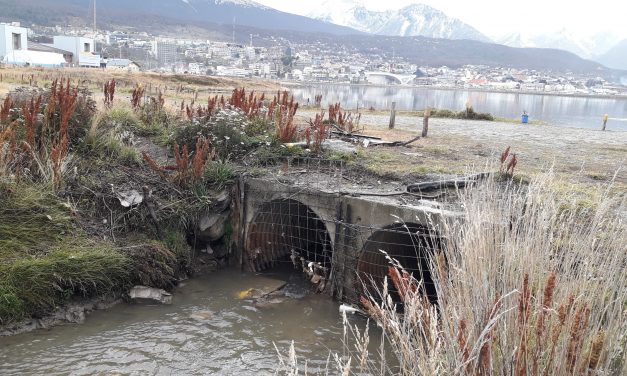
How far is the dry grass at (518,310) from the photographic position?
254 centimetres

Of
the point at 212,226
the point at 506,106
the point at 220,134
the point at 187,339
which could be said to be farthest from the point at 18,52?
the point at 187,339

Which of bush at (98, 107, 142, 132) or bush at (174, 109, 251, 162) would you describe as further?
bush at (98, 107, 142, 132)

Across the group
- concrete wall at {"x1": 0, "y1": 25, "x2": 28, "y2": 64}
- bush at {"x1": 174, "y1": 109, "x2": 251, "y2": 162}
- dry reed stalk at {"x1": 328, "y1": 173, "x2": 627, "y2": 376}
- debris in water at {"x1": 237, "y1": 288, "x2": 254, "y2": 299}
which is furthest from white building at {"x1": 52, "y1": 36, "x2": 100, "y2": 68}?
dry reed stalk at {"x1": 328, "y1": 173, "x2": 627, "y2": 376}

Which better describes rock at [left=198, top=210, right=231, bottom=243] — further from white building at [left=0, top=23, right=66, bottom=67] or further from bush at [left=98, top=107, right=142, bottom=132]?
white building at [left=0, top=23, right=66, bottom=67]

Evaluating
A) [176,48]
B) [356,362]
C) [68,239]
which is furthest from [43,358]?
[176,48]

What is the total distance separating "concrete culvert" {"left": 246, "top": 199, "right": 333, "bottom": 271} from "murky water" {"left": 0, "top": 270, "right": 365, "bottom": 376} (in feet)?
4.00

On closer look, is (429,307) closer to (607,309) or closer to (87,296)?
(607,309)

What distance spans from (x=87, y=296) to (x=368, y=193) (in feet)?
14.0

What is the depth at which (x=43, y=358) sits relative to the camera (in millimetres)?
5891

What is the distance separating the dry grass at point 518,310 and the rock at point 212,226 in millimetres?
6062

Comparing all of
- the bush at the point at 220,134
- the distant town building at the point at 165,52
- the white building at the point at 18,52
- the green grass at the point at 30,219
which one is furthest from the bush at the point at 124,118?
the distant town building at the point at 165,52

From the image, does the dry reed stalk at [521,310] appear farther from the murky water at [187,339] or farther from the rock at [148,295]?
the rock at [148,295]

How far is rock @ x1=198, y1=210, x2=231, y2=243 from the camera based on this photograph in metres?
9.09

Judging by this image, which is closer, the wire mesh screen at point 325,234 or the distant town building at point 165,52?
the wire mesh screen at point 325,234
